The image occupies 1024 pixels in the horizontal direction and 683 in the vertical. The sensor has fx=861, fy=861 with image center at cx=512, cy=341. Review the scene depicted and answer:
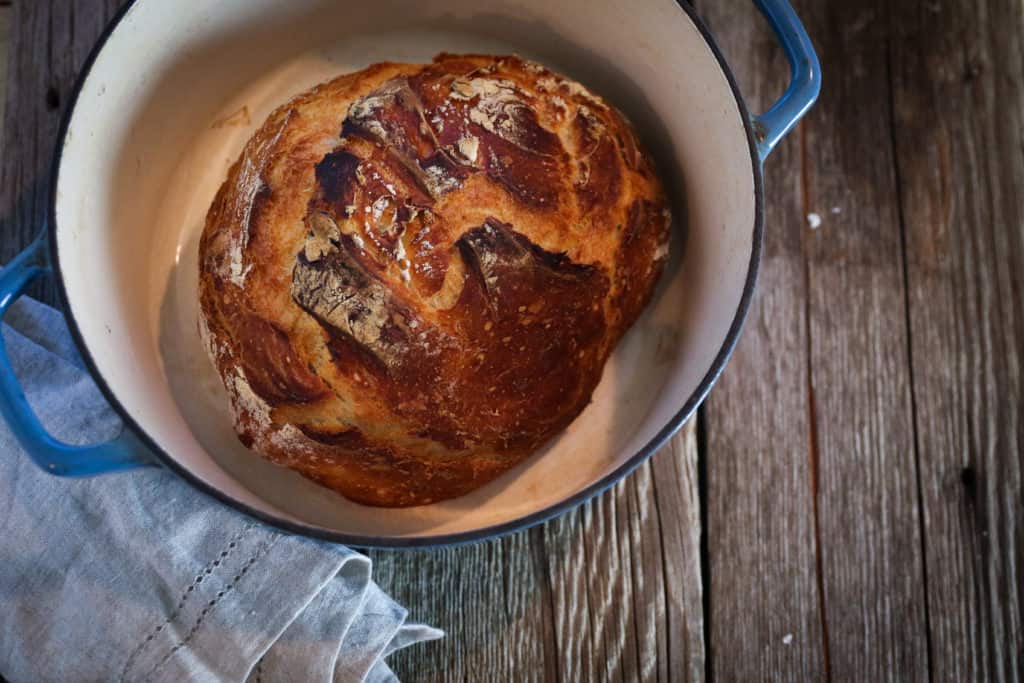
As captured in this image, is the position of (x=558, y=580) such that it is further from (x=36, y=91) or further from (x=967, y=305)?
(x=36, y=91)

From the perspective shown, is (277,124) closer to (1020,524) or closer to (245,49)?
(245,49)

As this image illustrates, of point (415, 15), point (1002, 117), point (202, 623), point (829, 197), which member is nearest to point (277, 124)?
point (415, 15)

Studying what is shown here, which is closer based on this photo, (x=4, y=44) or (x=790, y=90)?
(x=790, y=90)

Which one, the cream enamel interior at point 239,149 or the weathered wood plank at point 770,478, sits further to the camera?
the weathered wood plank at point 770,478

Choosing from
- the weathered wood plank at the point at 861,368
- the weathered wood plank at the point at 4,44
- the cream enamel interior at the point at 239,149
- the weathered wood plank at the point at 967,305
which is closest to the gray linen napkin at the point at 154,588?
the cream enamel interior at the point at 239,149

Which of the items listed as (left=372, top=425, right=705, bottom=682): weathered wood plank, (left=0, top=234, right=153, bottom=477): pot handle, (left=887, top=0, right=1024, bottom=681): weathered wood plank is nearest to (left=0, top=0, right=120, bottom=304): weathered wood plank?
(left=0, top=234, right=153, bottom=477): pot handle

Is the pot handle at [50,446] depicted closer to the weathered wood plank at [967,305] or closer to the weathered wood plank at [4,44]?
the weathered wood plank at [4,44]

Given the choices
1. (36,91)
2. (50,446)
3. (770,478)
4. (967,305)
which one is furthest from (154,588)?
(967,305)
